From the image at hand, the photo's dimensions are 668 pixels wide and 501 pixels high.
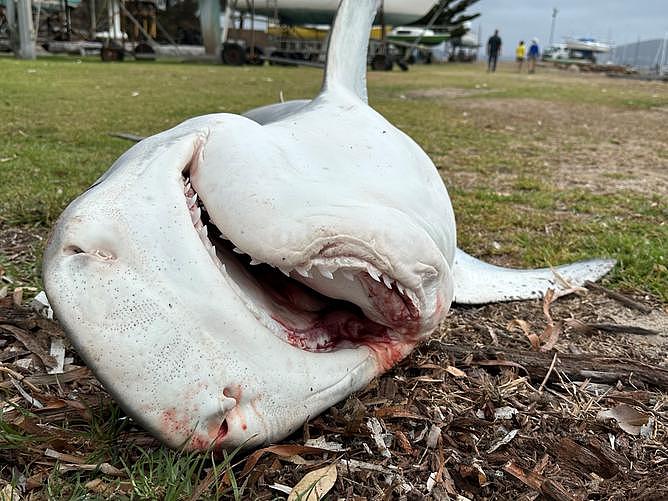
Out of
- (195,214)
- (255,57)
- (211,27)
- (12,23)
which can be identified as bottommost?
(255,57)

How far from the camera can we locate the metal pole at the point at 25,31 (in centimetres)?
1650

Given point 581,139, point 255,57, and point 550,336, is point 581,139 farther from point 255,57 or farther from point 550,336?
point 255,57

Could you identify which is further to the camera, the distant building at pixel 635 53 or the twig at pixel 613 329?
the distant building at pixel 635 53

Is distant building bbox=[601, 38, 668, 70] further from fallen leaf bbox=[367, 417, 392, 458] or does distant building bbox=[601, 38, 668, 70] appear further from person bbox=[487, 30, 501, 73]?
fallen leaf bbox=[367, 417, 392, 458]

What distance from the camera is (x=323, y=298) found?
5.07 feet

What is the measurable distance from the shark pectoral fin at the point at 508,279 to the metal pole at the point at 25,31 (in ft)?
57.0

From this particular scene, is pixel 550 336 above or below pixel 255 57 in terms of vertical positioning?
below

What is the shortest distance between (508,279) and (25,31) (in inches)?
702

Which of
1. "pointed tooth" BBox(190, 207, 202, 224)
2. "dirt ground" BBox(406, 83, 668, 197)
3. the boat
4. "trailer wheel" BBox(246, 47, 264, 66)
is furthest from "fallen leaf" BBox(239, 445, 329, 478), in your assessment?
the boat

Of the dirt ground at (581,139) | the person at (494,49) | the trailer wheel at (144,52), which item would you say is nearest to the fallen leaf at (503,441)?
the dirt ground at (581,139)

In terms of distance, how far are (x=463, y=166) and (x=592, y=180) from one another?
93 cm

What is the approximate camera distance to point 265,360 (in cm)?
117

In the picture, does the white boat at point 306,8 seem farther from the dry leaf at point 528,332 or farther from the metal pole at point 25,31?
the dry leaf at point 528,332

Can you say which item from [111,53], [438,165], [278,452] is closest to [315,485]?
[278,452]
